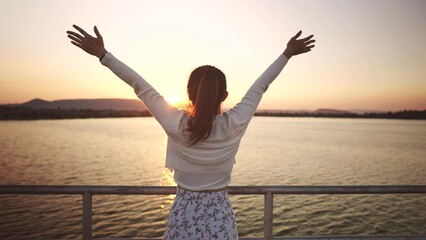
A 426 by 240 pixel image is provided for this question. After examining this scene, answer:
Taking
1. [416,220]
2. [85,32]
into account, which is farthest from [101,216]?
[85,32]

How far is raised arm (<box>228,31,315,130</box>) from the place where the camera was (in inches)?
76.1

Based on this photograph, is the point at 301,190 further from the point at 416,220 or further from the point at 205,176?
the point at 416,220

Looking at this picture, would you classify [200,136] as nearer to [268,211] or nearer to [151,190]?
[151,190]

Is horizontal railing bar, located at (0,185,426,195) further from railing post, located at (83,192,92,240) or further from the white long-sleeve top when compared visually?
the white long-sleeve top

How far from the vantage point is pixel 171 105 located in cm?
183

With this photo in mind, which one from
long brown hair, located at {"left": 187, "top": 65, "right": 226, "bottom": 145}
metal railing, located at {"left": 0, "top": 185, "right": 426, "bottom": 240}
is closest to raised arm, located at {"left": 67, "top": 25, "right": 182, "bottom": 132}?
long brown hair, located at {"left": 187, "top": 65, "right": 226, "bottom": 145}

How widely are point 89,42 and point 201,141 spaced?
0.79m

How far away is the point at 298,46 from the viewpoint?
2.30 metres

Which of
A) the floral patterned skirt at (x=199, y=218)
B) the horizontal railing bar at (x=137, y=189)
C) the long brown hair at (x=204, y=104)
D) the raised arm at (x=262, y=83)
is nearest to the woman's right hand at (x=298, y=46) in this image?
the raised arm at (x=262, y=83)

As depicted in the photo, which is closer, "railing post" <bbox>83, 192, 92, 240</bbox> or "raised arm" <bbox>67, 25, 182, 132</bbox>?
"raised arm" <bbox>67, 25, 182, 132</bbox>

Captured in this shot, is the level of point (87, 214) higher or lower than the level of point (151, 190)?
lower

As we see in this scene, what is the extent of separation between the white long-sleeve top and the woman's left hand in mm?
74

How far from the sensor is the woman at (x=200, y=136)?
70.4 inches

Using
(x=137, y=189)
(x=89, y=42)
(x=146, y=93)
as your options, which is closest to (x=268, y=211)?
(x=137, y=189)
